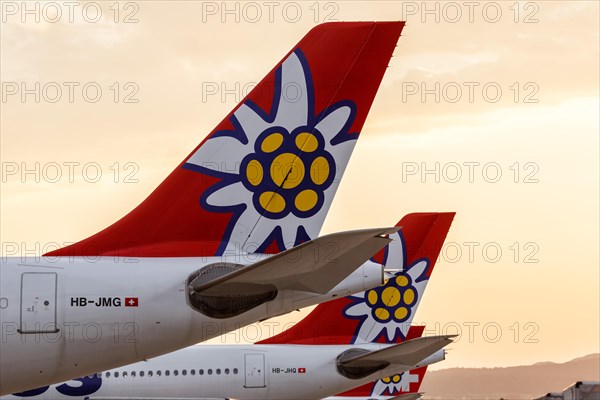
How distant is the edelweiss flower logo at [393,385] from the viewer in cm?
3881

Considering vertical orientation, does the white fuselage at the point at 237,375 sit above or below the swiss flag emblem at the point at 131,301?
below

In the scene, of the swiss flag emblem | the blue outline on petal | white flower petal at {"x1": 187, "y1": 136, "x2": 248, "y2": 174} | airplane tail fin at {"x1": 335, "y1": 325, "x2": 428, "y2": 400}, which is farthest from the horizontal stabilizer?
the swiss flag emblem

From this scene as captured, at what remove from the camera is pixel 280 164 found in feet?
59.5

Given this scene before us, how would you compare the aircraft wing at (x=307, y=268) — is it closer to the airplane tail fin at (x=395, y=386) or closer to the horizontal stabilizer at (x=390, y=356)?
the horizontal stabilizer at (x=390, y=356)

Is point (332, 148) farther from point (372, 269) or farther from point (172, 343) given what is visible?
point (172, 343)

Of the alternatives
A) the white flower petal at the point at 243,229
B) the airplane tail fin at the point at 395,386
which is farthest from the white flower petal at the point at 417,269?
the white flower petal at the point at 243,229

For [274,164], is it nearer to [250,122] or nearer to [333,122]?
[250,122]

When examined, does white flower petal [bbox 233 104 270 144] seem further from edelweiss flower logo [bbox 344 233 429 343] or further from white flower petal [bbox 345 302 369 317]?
white flower petal [bbox 345 302 369 317]

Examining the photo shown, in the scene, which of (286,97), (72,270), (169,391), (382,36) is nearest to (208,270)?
(72,270)

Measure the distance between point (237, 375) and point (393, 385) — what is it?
320 inches

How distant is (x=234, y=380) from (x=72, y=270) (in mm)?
16083

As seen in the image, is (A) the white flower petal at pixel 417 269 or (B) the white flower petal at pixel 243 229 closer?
(B) the white flower petal at pixel 243 229

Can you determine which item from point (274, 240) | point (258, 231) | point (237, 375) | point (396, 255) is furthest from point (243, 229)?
point (396, 255)

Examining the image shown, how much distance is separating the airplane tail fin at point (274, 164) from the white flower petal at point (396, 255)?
20.2 meters
